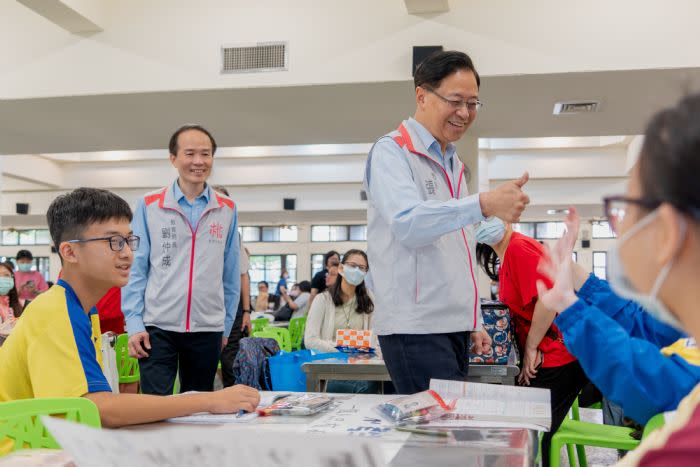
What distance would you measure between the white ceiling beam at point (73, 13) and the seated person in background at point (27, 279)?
13.6 ft

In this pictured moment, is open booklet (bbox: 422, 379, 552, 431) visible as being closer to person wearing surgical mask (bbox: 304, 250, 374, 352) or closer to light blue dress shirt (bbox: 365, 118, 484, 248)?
light blue dress shirt (bbox: 365, 118, 484, 248)

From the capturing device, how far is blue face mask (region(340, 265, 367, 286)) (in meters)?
4.75

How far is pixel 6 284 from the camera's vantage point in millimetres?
6125

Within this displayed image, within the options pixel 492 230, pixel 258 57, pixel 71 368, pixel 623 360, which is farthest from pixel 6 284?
pixel 623 360

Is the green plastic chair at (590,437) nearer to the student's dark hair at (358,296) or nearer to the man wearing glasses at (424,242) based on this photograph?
the man wearing glasses at (424,242)

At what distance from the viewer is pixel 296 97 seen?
5.69 metres

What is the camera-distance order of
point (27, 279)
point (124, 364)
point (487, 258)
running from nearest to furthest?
point (487, 258) → point (124, 364) → point (27, 279)

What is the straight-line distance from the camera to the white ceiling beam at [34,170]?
11020mm

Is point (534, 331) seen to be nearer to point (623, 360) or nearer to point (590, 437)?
point (590, 437)

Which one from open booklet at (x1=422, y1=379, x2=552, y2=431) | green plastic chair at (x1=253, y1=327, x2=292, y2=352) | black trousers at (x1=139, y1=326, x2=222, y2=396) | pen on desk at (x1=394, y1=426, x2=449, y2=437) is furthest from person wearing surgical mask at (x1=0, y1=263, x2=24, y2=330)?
pen on desk at (x1=394, y1=426, x2=449, y2=437)

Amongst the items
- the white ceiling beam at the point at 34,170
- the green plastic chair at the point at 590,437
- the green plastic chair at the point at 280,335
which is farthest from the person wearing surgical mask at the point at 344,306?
the white ceiling beam at the point at 34,170

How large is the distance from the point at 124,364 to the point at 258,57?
259 cm

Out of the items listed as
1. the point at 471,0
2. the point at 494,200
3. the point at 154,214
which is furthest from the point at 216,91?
the point at 494,200

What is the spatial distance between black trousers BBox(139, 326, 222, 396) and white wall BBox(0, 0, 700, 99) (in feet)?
9.97
